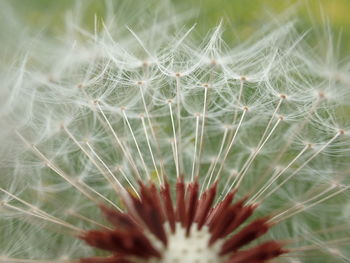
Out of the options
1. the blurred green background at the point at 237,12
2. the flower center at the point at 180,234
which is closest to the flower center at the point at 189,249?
the flower center at the point at 180,234

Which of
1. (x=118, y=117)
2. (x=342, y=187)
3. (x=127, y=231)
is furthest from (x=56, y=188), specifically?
(x=342, y=187)

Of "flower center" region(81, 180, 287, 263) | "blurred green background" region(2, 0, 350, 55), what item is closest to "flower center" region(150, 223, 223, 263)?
"flower center" region(81, 180, 287, 263)

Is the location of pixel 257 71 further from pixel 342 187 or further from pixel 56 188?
pixel 56 188

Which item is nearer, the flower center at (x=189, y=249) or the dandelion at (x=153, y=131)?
the flower center at (x=189, y=249)

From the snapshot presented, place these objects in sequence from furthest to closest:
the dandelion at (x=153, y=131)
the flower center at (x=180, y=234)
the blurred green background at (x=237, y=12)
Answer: the blurred green background at (x=237, y=12)
the dandelion at (x=153, y=131)
the flower center at (x=180, y=234)

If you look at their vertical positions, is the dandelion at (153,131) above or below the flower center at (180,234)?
above

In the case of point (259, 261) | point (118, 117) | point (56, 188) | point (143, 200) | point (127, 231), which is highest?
point (118, 117)

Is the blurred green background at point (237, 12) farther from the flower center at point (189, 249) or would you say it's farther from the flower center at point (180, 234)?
the flower center at point (189, 249)

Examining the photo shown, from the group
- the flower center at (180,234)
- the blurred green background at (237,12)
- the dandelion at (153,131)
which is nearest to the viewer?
the flower center at (180,234)

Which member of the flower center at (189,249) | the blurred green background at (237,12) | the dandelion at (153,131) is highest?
the blurred green background at (237,12)
